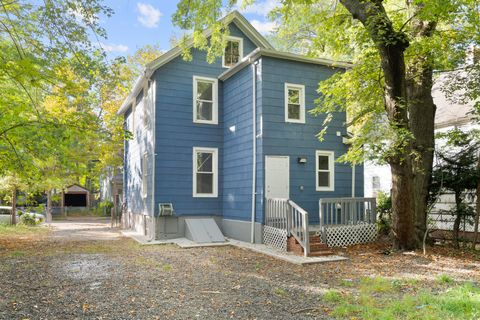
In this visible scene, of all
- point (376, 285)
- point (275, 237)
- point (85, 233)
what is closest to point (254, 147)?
point (275, 237)

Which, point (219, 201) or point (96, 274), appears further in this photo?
point (219, 201)

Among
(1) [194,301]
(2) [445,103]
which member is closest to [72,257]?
(1) [194,301]

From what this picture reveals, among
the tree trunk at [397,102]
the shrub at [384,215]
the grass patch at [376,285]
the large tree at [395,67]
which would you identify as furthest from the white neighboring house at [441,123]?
the grass patch at [376,285]

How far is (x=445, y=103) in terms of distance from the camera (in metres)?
17.8

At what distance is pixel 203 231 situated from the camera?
1234 cm

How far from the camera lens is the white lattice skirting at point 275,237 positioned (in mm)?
10140

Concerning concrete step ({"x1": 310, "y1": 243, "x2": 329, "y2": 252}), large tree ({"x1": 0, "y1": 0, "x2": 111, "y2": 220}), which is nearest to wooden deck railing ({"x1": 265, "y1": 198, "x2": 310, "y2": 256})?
concrete step ({"x1": 310, "y1": 243, "x2": 329, "y2": 252})

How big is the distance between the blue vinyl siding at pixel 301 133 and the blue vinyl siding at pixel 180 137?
9.24ft

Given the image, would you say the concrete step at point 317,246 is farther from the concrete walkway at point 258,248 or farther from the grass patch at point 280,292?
the grass patch at point 280,292

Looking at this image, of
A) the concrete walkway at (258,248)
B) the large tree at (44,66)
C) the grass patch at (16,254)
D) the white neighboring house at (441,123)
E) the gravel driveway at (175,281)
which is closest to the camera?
the gravel driveway at (175,281)

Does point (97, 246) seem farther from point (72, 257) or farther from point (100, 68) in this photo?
point (100, 68)

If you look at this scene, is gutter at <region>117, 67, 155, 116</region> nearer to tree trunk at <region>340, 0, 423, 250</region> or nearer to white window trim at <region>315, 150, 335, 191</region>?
white window trim at <region>315, 150, 335, 191</region>

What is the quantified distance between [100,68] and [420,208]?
363 inches

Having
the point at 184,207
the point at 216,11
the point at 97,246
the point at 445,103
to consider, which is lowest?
the point at 97,246
